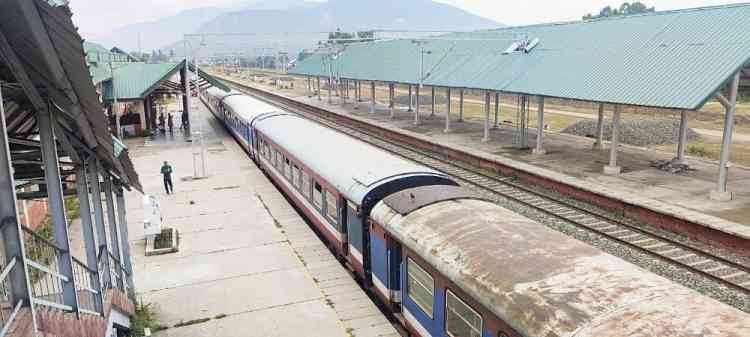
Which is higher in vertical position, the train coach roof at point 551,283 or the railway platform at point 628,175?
the train coach roof at point 551,283

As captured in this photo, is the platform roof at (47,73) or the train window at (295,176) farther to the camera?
the train window at (295,176)

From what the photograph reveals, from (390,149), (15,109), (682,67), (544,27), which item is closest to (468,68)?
(544,27)

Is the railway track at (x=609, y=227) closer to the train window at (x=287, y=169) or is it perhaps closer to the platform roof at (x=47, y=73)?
the train window at (x=287, y=169)

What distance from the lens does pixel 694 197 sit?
21.2 m

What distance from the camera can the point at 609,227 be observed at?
730 inches

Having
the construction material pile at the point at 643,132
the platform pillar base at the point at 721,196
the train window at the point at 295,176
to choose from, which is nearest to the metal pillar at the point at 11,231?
the train window at the point at 295,176

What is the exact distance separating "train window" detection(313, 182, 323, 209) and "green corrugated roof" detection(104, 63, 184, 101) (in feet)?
84.9

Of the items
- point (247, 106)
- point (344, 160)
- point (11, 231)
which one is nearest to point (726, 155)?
point (344, 160)

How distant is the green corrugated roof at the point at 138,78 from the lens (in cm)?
3828

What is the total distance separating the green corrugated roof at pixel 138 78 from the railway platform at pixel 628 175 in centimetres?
1895

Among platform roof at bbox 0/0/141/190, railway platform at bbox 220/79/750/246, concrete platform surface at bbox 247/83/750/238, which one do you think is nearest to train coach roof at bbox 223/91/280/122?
railway platform at bbox 220/79/750/246

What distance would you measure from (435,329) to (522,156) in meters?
22.5

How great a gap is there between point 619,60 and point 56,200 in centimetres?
2611

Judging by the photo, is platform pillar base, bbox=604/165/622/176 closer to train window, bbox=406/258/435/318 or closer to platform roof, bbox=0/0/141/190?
train window, bbox=406/258/435/318
